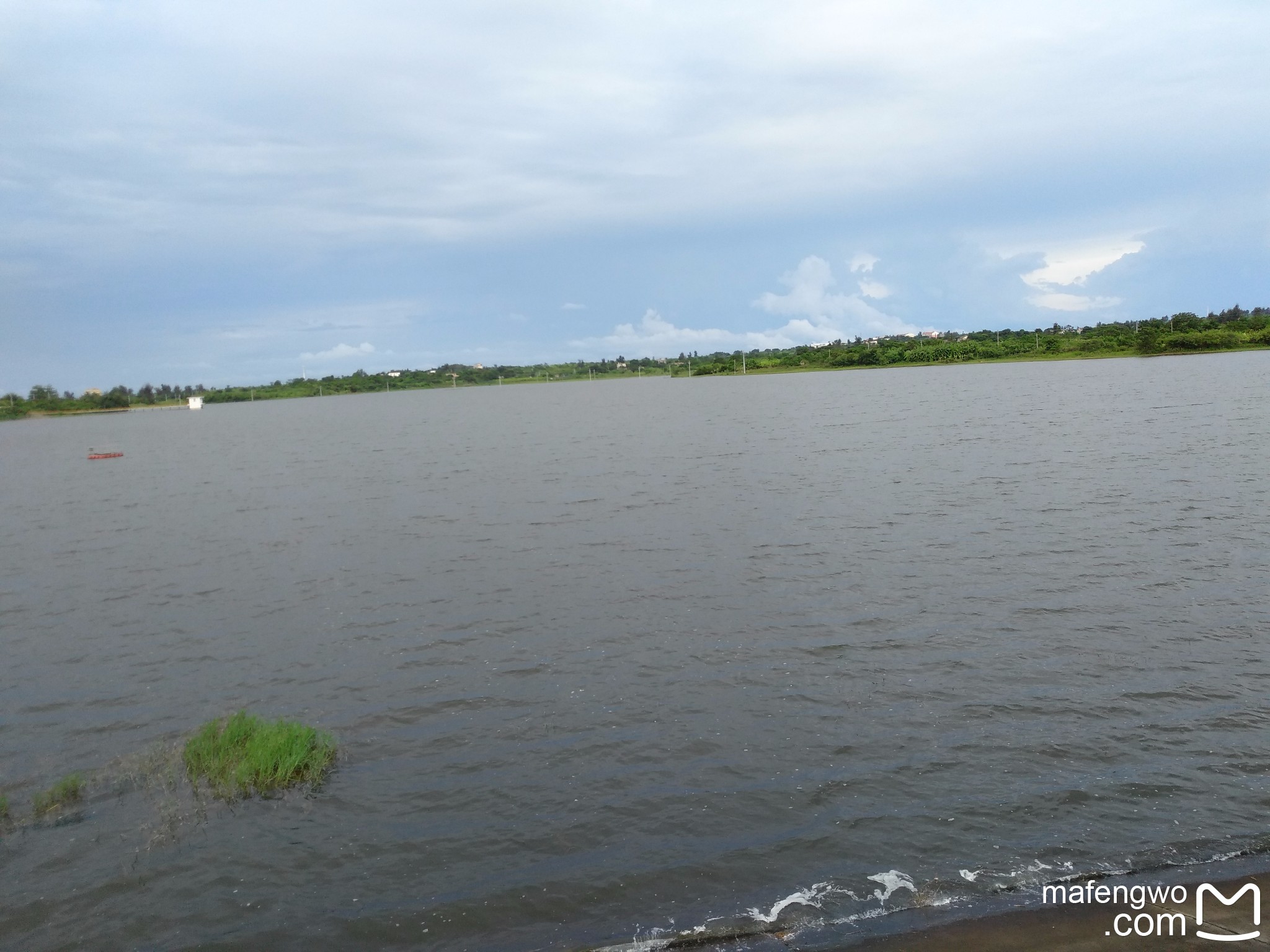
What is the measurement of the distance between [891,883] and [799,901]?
1.05 metres

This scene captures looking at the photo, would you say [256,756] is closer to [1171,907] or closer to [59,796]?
[59,796]

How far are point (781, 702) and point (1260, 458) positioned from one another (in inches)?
1211

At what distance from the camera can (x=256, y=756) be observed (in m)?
12.4

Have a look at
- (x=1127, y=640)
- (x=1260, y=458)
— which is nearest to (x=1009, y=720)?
(x=1127, y=640)

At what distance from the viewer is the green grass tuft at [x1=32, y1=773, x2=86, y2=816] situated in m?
11.8

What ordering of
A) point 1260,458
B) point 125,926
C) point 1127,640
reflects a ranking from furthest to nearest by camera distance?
point 1260,458 → point 1127,640 → point 125,926

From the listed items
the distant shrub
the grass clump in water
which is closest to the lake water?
the grass clump in water

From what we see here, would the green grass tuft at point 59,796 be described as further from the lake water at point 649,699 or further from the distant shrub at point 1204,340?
the distant shrub at point 1204,340

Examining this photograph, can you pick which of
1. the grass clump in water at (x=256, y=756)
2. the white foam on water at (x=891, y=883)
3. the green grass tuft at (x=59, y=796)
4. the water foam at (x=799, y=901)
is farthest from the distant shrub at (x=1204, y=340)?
the green grass tuft at (x=59, y=796)

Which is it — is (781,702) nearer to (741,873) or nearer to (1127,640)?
(741,873)

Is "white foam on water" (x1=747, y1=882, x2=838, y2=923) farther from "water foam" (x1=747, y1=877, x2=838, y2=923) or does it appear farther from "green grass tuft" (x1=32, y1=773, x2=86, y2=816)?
"green grass tuft" (x1=32, y1=773, x2=86, y2=816)

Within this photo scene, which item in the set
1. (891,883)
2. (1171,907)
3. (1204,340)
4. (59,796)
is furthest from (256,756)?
(1204,340)

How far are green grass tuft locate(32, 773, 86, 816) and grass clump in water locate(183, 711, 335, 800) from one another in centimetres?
138

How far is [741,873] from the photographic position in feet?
31.5
